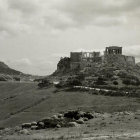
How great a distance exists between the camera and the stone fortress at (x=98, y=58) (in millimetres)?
151625

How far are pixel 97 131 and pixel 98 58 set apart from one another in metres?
114

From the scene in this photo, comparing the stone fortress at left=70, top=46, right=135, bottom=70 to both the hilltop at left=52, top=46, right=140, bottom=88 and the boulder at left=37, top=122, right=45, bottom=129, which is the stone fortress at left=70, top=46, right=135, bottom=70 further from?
the boulder at left=37, top=122, right=45, bottom=129

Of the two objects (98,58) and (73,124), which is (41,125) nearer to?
(73,124)

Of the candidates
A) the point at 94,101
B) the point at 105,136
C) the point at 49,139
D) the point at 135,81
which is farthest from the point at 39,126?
the point at 135,81

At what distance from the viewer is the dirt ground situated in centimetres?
3894

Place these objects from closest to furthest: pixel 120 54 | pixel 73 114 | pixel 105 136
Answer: pixel 105 136 < pixel 73 114 < pixel 120 54

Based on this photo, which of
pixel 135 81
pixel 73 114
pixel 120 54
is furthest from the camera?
pixel 120 54

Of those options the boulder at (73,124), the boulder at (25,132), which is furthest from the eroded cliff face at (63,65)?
the boulder at (25,132)

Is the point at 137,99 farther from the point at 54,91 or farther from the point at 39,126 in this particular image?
the point at 39,126

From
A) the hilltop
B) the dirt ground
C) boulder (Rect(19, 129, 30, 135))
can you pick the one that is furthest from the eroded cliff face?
boulder (Rect(19, 129, 30, 135))

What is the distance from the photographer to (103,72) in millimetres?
124062

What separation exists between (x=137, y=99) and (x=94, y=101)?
8369 mm

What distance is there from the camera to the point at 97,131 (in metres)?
Result: 43.4

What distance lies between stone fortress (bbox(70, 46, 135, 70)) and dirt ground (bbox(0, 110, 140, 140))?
95465 mm
